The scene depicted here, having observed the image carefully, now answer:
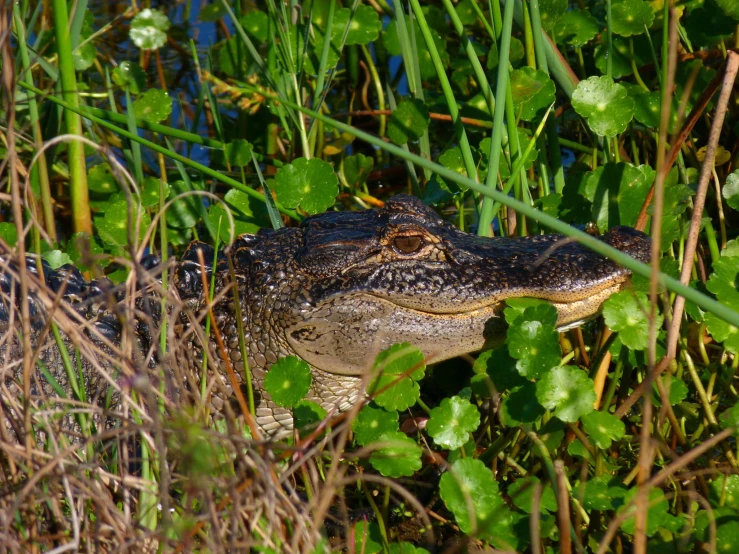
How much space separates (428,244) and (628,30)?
1354mm

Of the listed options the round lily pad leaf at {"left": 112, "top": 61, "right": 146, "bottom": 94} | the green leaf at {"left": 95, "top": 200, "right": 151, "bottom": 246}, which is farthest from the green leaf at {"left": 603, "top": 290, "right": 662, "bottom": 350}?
the round lily pad leaf at {"left": 112, "top": 61, "right": 146, "bottom": 94}

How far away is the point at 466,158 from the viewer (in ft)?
10.4

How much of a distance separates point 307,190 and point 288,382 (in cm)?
114

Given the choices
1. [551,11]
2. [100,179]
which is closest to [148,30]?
[100,179]

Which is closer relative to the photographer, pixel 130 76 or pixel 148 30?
pixel 130 76

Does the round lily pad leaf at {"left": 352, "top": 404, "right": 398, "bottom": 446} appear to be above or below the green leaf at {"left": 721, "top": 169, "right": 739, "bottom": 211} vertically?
below

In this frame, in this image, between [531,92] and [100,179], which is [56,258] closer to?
[100,179]

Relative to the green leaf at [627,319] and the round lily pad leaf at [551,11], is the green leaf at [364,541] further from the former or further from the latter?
the round lily pad leaf at [551,11]

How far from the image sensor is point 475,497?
8.14 ft

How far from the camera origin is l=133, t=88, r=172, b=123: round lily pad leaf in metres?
4.29

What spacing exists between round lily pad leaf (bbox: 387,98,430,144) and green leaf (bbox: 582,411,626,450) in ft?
5.36

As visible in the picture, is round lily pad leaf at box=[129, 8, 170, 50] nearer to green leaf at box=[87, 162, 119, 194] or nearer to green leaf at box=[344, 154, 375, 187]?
green leaf at box=[87, 162, 119, 194]

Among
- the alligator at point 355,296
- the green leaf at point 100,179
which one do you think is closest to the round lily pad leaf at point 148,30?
the green leaf at point 100,179

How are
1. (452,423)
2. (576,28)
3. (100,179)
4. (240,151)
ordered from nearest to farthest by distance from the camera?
(452,423) → (576,28) → (240,151) → (100,179)
